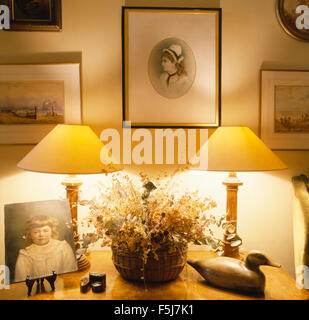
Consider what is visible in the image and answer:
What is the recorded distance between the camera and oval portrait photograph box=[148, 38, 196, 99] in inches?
70.0

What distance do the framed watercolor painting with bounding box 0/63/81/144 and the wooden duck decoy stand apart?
123 centimetres

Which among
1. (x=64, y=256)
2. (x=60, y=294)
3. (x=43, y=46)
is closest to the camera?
(x=60, y=294)

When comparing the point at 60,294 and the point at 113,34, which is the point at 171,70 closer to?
the point at 113,34

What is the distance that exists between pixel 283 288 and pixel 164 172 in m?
0.89

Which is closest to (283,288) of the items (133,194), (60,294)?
(133,194)

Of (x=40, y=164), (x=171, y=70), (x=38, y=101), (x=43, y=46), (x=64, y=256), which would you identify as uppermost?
(x=43, y=46)

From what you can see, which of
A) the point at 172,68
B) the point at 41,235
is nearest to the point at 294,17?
the point at 172,68

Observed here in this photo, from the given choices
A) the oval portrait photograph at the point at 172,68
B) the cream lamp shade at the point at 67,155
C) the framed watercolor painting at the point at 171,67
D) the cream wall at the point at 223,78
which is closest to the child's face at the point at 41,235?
the cream lamp shade at the point at 67,155

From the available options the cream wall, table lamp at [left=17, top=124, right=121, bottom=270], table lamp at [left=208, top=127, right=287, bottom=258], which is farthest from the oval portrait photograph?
table lamp at [left=17, top=124, right=121, bottom=270]

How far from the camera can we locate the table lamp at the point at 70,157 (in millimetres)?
1352

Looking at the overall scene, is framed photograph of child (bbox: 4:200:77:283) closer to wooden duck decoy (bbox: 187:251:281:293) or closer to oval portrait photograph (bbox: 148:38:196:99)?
wooden duck decoy (bbox: 187:251:281:293)

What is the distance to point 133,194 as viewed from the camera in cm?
130

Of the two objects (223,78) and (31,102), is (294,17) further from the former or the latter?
(31,102)

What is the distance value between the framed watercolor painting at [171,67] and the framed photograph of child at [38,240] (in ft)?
2.44
